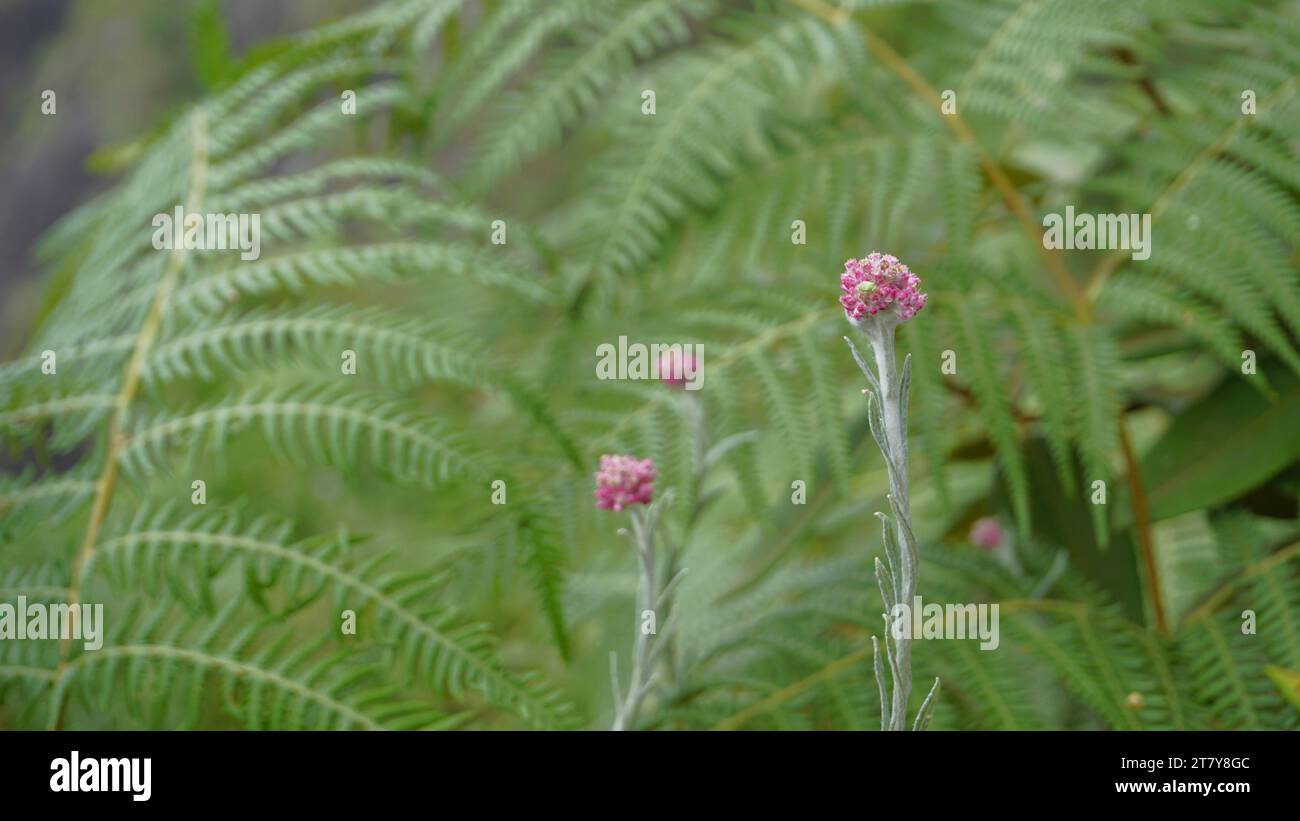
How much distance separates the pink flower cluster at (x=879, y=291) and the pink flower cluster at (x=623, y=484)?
0.13 metres

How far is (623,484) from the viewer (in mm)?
440

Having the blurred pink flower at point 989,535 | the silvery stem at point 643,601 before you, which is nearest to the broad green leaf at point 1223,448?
the blurred pink flower at point 989,535

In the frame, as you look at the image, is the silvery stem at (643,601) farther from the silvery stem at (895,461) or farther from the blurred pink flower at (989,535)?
the blurred pink flower at (989,535)

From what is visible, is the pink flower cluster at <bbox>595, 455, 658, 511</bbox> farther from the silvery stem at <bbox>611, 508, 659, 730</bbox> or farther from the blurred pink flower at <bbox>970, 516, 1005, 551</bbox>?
the blurred pink flower at <bbox>970, 516, 1005, 551</bbox>

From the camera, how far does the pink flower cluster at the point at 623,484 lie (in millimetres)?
437

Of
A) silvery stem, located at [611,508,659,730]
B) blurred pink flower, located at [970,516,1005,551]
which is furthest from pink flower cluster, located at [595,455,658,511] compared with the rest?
blurred pink flower, located at [970,516,1005,551]

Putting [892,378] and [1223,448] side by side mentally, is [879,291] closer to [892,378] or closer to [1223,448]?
[892,378]

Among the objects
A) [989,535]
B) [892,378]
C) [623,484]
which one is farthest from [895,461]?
[989,535]

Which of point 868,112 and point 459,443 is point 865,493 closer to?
point 868,112

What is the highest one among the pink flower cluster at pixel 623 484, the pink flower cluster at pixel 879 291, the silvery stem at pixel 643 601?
the pink flower cluster at pixel 879 291

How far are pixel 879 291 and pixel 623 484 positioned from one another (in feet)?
0.47

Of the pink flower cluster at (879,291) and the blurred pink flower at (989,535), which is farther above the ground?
the pink flower cluster at (879,291)
